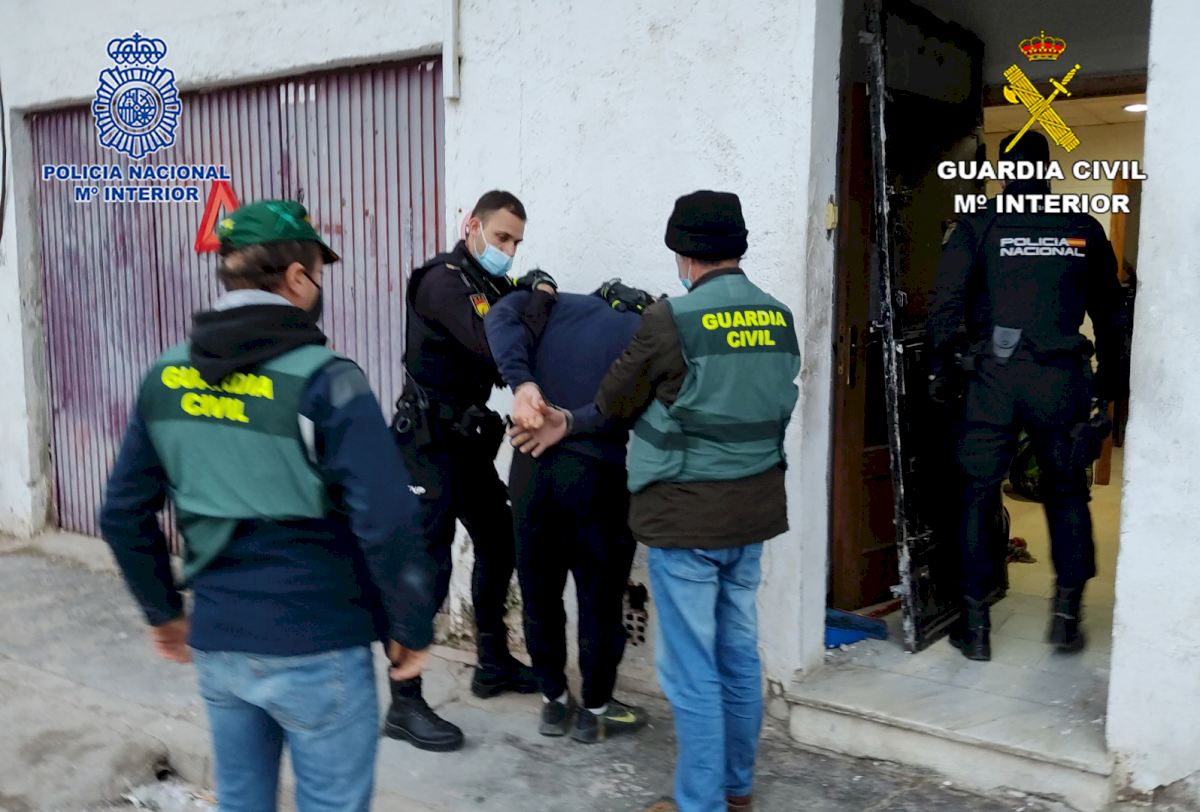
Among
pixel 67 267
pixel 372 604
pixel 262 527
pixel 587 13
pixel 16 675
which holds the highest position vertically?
pixel 587 13

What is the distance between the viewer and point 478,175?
458 centimetres

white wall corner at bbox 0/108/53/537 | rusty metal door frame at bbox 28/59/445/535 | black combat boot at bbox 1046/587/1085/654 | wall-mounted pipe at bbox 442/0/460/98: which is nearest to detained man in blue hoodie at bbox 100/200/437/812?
wall-mounted pipe at bbox 442/0/460/98

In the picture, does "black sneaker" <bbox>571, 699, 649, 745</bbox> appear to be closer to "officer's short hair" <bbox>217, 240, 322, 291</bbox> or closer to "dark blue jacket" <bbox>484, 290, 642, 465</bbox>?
"dark blue jacket" <bbox>484, 290, 642, 465</bbox>

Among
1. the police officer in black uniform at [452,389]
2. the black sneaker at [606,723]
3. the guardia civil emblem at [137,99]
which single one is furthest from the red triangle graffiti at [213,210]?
→ the black sneaker at [606,723]

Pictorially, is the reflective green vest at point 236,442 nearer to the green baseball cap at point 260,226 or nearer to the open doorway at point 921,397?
the green baseball cap at point 260,226

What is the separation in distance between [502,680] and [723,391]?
6.01 feet

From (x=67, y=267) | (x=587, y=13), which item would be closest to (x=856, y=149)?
(x=587, y=13)

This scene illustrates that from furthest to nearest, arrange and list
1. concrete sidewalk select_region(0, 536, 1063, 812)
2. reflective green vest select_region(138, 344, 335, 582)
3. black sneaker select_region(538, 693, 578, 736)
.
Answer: black sneaker select_region(538, 693, 578, 736)
concrete sidewalk select_region(0, 536, 1063, 812)
reflective green vest select_region(138, 344, 335, 582)

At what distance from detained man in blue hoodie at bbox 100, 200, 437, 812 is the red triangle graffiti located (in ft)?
12.6

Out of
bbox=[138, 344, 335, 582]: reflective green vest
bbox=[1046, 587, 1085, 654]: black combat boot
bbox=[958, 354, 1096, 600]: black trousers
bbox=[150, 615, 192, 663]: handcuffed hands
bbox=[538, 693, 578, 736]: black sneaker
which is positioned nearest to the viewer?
bbox=[138, 344, 335, 582]: reflective green vest

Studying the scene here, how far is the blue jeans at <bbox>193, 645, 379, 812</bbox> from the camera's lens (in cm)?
222

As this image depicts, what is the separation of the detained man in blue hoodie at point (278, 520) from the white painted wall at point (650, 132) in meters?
1.94

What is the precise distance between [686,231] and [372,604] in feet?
4.52

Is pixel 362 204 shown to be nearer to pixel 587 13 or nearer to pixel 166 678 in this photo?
pixel 587 13
